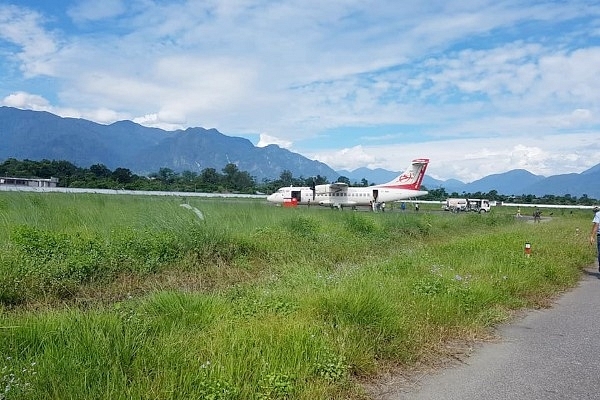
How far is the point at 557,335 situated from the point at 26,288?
7396 mm

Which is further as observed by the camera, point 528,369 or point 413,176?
point 413,176

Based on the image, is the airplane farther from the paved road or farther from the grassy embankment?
the paved road

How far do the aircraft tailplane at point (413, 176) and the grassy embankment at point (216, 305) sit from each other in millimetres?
35500

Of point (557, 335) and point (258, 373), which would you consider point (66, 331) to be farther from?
point (557, 335)

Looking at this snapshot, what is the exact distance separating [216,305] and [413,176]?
150 feet

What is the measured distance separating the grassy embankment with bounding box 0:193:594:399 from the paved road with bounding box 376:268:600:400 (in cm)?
39

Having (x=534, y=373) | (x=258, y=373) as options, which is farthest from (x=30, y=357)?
(x=534, y=373)

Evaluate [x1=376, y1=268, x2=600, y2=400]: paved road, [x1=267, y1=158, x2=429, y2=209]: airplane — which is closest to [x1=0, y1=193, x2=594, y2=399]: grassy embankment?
[x1=376, y1=268, x2=600, y2=400]: paved road

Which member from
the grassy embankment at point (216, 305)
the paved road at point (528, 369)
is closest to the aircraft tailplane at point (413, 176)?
the grassy embankment at point (216, 305)

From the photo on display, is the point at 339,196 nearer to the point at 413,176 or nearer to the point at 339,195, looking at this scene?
the point at 339,195

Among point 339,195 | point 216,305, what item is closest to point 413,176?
point 339,195

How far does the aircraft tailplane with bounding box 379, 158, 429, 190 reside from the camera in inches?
1916

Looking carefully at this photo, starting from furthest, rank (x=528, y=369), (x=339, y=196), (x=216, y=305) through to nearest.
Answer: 1. (x=339, y=196)
2. (x=216, y=305)
3. (x=528, y=369)

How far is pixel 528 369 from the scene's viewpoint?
188 inches
